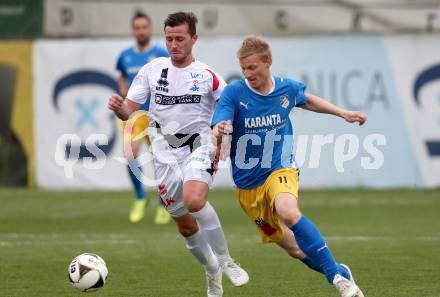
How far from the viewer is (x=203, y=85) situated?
8.33m

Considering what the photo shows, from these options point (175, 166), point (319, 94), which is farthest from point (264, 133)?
point (319, 94)

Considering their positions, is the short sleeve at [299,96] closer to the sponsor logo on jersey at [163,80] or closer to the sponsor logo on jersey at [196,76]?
the sponsor logo on jersey at [196,76]

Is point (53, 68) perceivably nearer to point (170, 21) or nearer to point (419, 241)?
point (419, 241)

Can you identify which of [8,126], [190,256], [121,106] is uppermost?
[121,106]

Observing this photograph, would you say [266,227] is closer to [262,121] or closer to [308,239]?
[308,239]

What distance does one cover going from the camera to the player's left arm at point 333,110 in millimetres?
7727

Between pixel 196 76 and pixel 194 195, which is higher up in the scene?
pixel 196 76

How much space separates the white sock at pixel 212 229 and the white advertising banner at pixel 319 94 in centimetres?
872

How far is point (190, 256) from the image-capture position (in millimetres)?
10734

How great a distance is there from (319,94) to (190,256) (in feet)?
24.4

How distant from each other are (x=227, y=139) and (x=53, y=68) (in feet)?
36.3

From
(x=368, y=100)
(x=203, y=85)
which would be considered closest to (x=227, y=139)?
(x=203, y=85)

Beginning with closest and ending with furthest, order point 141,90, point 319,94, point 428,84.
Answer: point 141,90 < point 428,84 < point 319,94

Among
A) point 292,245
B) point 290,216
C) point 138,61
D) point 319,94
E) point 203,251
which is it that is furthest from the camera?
point 319,94
